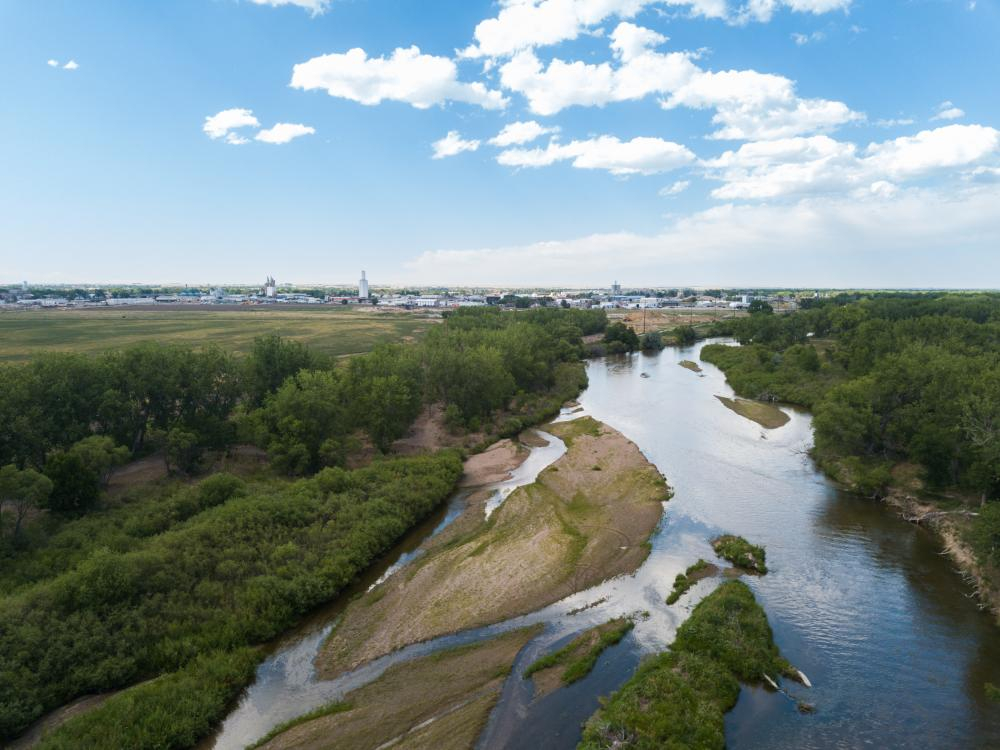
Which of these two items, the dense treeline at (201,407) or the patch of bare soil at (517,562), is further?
the dense treeline at (201,407)

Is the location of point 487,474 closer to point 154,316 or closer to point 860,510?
point 860,510

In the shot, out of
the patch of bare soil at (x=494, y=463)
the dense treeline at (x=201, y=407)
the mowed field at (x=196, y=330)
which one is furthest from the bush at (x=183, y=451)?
the mowed field at (x=196, y=330)

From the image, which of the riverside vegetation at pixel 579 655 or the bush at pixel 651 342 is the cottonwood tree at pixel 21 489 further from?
the bush at pixel 651 342

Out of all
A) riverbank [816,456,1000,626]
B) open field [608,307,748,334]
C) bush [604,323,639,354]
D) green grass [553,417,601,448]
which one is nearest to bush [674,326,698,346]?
open field [608,307,748,334]

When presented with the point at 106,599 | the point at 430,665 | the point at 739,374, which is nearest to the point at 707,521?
the point at 430,665

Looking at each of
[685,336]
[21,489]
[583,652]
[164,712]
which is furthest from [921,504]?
[685,336]

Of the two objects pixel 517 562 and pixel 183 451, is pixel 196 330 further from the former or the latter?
pixel 517 562

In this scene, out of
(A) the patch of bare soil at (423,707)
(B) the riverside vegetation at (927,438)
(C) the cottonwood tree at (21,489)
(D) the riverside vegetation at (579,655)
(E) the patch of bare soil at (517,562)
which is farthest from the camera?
(B) the riverside vegetation at (927,438)
